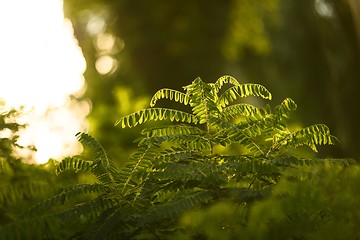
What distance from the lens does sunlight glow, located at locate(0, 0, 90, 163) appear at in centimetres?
500

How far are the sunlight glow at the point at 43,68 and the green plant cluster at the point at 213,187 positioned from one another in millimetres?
860

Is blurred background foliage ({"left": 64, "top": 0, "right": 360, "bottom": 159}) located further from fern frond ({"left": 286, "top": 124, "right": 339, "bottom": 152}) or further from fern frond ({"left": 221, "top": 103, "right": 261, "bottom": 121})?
fern frond ({"left": 286, "top": 124, "right": 339, "bottom": 152})

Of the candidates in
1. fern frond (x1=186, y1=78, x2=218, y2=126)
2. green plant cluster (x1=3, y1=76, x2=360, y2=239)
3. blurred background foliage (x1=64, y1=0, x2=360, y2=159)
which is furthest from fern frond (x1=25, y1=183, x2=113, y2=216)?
blurred background foliage (x1=64, y1=0, x2=360, y2=159)

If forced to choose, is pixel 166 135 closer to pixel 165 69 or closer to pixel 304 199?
pixel 304 199

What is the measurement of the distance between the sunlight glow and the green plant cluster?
2.82 feet

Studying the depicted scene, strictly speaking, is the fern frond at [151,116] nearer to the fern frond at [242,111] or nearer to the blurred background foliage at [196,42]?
the fern frond at [242,111]

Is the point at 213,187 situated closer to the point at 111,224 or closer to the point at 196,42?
the point at 111,224

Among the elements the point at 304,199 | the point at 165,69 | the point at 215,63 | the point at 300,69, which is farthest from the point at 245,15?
the point at 304,199

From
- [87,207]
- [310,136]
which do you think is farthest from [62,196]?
[310,136]

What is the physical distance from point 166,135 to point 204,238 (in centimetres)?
42

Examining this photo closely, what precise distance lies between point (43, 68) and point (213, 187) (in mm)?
7454

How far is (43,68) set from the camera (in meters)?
9.27

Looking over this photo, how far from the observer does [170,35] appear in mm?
9586

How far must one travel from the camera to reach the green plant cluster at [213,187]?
188 cm
